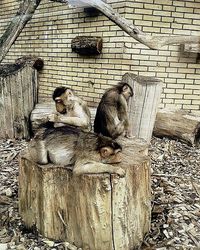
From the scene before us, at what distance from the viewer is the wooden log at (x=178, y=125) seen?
589 cm

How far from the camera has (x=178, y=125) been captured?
600 centimetres

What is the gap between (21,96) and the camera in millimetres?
6352

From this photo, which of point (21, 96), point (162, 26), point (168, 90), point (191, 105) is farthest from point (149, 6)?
point (21, 96)

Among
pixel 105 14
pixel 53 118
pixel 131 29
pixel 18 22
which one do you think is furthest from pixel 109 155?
pixel 18 22

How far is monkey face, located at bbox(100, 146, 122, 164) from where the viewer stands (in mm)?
3096

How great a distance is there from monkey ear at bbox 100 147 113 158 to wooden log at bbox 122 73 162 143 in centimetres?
266

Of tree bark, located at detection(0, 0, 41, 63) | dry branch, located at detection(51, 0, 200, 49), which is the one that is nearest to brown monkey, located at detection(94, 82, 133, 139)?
dry branch, located at detection(51, 0, 200, 49)

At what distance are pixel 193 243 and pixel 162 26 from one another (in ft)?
14.1

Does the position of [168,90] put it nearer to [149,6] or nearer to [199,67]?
[199,67]

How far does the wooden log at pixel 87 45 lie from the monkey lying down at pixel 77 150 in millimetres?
3538

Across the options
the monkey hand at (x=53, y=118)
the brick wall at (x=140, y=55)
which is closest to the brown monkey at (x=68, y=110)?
the monkey hand at (x=53, y=118)

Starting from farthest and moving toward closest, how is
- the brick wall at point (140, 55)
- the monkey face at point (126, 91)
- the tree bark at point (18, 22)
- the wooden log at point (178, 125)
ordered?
the brick wall at point (140, 55)
the wooden log at point (178, 125)
the tree bark at point (18, 22)
the monkey face at point (126, 91)

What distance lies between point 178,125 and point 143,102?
0.87m

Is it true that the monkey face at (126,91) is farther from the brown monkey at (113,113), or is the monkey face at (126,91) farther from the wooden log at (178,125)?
the wooden log at (178,125)
